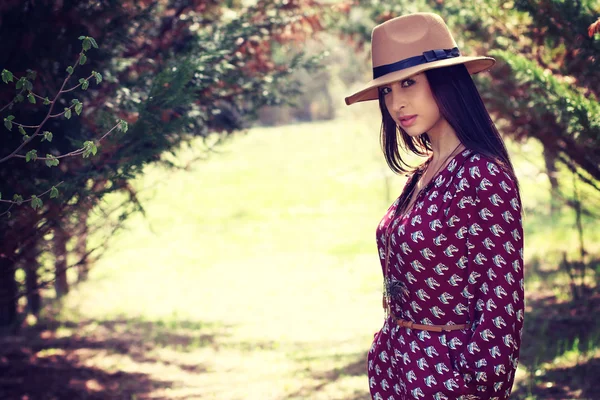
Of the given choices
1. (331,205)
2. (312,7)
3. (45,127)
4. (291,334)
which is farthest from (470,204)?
(331,205)

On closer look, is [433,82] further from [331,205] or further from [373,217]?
[331,205]

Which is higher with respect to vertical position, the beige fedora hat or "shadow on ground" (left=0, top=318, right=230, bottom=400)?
the beige fedora hat

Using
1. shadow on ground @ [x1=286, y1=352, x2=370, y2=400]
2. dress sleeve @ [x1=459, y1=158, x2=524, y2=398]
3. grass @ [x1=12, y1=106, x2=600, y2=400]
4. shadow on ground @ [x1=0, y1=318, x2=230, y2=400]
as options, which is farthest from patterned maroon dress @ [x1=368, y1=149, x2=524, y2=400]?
shadow on ground @ [x1=0, y1=318, x2=230, y2=400]

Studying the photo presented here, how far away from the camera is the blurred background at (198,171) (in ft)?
11.1

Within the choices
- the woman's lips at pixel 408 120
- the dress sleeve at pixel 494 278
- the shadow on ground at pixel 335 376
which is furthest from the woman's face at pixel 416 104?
the shadow on ground at pixel 335 376

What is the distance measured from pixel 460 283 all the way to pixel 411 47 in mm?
799

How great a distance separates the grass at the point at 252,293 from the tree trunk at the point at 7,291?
1.83 feet

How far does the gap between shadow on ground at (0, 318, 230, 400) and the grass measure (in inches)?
1.3

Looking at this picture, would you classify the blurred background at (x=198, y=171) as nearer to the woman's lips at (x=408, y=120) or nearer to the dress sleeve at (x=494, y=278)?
the woman's lips at (x=408, y=120)

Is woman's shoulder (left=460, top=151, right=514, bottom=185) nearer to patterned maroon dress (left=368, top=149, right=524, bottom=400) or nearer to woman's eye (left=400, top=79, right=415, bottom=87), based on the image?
patterned maroon dress (left=368, top=149, right=524, bottom=400)

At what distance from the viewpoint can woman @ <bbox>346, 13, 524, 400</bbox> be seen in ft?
6.16

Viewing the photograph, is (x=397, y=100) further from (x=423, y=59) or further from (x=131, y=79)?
(x=131, y=79)

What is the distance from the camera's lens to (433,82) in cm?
215

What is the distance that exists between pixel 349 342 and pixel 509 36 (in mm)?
3636
